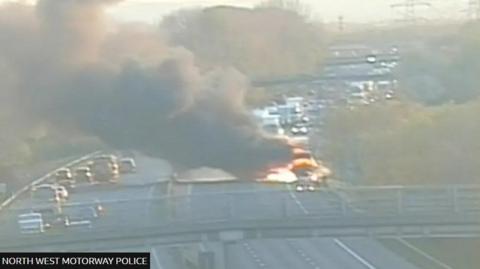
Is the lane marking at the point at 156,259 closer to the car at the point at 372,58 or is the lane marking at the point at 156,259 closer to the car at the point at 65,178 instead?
the car at the point at 65,178

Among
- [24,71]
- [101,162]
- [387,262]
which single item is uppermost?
[24,71]

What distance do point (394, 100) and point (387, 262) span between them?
0.68 m

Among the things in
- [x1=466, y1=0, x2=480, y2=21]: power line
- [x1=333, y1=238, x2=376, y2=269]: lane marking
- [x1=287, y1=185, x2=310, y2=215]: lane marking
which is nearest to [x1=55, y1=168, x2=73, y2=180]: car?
[x1=287, y1=185, x2=310, y2=215]: lane marking

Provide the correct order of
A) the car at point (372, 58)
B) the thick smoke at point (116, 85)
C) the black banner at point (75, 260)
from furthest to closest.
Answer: the car at point (372, 58), the thick smoke at point (116, 85), the black banner at point (75, 260)

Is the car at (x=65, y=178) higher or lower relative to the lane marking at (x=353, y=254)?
higher

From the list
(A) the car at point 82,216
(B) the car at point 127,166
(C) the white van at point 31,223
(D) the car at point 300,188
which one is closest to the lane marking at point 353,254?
(D) the car at point 300,188

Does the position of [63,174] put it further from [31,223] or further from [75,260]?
[75,260]

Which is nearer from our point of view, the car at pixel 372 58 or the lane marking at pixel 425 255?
the lane marking at pixel 425 255

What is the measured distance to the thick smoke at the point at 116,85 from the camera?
520 centimetres

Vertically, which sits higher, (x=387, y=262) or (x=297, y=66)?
(x=297, y=66)

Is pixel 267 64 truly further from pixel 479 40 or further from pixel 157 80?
pixel 479 40

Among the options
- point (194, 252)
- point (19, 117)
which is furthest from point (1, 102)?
point (194, 252)

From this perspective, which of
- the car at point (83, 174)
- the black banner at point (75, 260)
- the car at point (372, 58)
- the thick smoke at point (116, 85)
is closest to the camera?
the black banner at point (75, 260)

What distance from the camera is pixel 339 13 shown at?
5.36m
